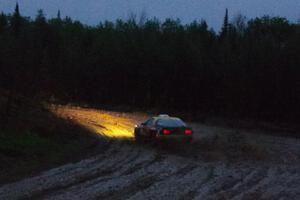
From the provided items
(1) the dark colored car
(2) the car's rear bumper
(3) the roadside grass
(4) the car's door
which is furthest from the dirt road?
(4) the car's door

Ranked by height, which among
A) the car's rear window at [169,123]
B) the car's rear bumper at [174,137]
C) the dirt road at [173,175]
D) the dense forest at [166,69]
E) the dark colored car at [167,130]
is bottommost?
the dirt road at [173,175]

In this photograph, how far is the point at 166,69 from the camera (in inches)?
3068

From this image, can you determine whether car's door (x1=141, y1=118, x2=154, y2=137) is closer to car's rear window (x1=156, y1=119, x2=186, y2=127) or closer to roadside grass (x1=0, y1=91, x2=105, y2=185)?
car's rear window (x1=156, y1=119, x2=186, y2=127)

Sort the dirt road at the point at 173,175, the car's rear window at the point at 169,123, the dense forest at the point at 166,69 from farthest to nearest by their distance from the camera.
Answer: the dense forest at the point at 166,69 < the car's rear window at the point at 169,123 < the dirt road at the point at 173,175

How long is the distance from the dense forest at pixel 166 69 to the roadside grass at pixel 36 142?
A: 5.60 feet

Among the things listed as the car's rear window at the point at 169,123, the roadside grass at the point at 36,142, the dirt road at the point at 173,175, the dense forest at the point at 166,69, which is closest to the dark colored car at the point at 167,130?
the car's rear window at the point at 169,123

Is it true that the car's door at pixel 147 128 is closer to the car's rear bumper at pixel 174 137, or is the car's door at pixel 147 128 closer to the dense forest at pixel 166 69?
the car's rear bumper at pixel 174 137

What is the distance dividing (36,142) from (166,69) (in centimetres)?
5179

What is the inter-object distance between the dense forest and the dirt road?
40.0 feet

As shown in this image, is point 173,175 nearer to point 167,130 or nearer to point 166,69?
point 167,130

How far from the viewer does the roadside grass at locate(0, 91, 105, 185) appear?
2114 cm

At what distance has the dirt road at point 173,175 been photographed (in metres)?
15.5

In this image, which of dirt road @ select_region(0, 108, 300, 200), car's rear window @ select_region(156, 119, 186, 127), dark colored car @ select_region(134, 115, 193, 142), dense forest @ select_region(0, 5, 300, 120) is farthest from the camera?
dense forest @ select_region(0, 5, 300, 120)

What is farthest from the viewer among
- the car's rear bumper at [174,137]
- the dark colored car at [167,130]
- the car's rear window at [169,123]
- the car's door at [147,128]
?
the car's door at [147,128]
